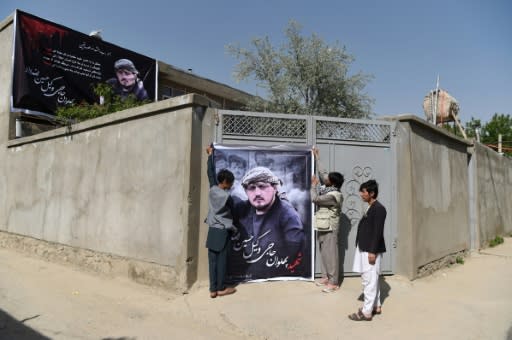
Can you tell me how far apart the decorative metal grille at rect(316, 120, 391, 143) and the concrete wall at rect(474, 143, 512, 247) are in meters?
4.56

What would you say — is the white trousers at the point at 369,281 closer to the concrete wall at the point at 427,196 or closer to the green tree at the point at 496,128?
the concrete wall at the point at 427,196

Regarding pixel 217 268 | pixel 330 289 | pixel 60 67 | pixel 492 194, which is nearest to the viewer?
pixel 217 268

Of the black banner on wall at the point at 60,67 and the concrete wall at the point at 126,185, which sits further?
the black banner on wall at the point at 60,67

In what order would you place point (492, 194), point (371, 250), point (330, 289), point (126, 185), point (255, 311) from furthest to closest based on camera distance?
point (492, 194)
point (126, 185)
point (330, 289)
point (255, 311)
point (371, 250)

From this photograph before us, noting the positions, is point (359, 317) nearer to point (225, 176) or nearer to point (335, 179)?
point (335, 179)

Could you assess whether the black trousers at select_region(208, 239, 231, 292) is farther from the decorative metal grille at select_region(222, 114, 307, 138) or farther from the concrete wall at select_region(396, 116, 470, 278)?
the concrete wall at select_region(396, 116, 470, 278)

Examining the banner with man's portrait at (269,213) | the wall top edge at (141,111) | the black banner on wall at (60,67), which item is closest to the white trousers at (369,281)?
the banner with man's portrait at (269,213)

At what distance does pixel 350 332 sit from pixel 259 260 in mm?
1708

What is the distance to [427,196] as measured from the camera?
641cm

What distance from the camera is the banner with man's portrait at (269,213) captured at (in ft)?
17.4

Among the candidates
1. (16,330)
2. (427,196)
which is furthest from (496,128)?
(16,330)

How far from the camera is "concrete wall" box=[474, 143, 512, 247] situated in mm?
9391

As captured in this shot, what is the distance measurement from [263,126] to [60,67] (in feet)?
28.9

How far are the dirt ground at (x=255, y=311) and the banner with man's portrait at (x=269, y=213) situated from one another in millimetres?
260
